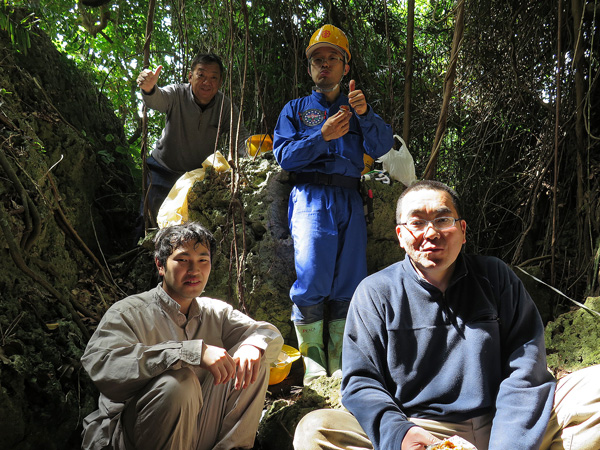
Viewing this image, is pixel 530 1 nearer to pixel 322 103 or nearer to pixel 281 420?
pixel 322 103

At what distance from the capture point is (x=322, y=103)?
402 centimetres

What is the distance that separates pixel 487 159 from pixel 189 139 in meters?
2.96

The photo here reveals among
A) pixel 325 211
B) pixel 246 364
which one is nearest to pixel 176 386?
pixel 246 364

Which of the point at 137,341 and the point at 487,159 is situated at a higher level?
the point at 487,159

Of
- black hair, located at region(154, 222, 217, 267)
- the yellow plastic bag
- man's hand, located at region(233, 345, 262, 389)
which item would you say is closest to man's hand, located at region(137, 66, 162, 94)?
the yellow plastic bag

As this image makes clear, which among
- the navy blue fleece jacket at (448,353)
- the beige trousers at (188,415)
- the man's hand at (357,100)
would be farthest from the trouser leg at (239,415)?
the man's hand at (357,100)

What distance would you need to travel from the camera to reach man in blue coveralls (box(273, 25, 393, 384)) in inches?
140

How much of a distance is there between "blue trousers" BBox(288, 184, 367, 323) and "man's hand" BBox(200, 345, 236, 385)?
46.5 inches

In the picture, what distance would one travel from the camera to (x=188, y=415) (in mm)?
2393

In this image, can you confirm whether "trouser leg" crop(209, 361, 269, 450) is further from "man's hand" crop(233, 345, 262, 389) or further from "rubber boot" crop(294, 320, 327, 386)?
"rubber boot" crop(294, 320, 327, 386)

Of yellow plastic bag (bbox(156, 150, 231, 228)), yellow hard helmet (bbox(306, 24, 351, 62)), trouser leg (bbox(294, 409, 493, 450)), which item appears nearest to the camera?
trouser leg (bbox(294, 409, 493, 450))

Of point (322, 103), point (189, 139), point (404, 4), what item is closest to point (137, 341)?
point (322, 103)

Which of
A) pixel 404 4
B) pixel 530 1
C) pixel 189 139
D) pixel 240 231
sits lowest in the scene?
pixel 240 231

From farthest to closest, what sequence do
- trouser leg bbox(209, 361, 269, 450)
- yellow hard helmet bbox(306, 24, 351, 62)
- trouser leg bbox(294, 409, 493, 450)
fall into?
yellow hard helmet bbox(306, 24, 351, 62)
trouser leg bbox(209, 361, 269, 450)
trouser leg bbox(294, 409, 493, 450)
